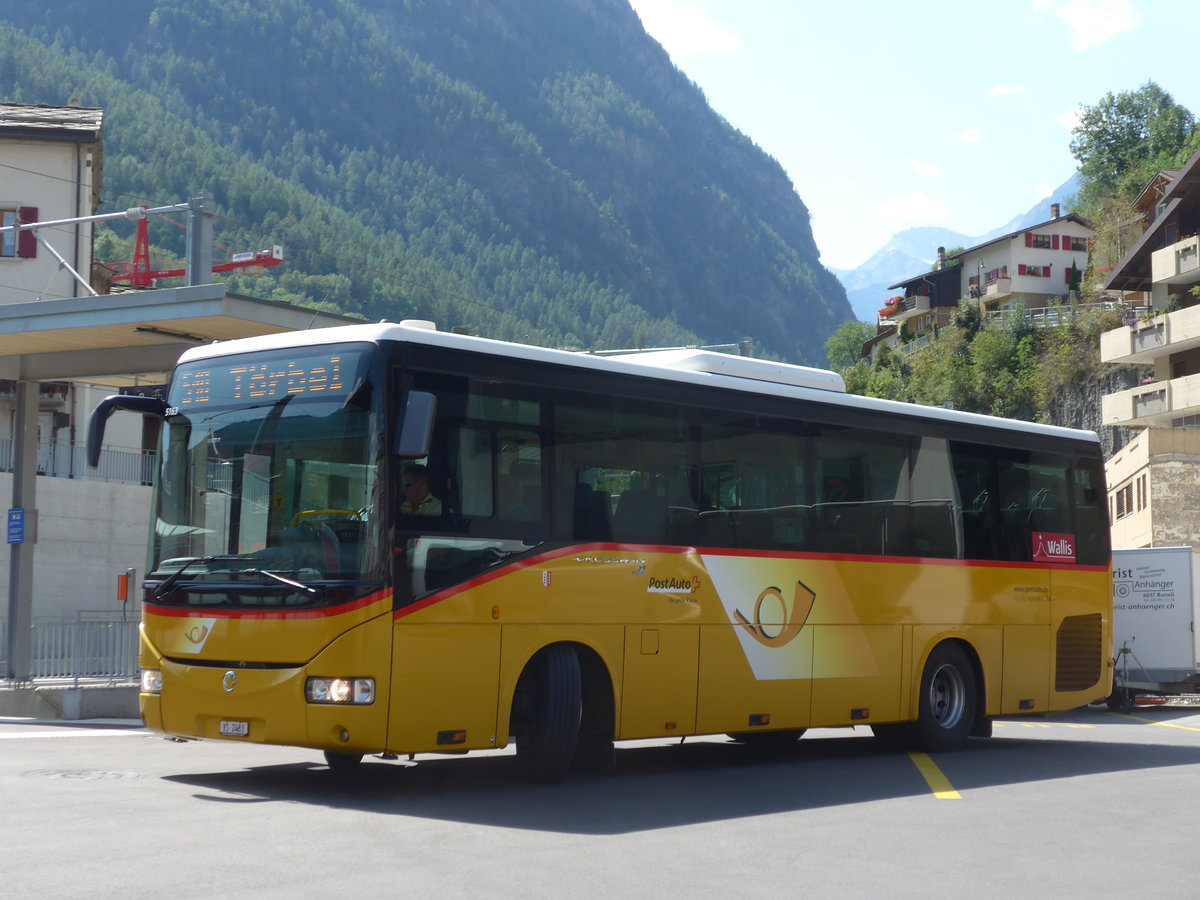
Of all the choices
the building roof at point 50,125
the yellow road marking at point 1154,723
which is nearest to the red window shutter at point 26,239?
the building roof at point 50,125

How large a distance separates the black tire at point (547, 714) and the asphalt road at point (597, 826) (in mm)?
215

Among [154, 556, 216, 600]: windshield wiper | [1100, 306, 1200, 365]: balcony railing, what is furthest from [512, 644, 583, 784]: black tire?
[1100, 306, 1200, 365]: balcony railing

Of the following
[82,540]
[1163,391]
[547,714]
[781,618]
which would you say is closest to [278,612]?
[547,714]

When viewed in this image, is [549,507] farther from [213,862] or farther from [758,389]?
[213,862]

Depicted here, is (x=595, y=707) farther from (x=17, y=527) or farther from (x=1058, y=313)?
(x=1058, y=313)

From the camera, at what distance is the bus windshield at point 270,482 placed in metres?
10.4

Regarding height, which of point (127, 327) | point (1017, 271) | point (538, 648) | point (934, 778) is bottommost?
point (934, 778)

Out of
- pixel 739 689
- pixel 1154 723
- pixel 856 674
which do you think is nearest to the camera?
pixel 739 689

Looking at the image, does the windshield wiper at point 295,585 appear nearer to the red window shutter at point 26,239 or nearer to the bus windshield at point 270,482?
the bus windshield at point 270,482

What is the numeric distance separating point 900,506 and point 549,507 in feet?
15.8

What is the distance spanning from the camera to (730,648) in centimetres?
1300

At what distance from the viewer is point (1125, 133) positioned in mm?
105875

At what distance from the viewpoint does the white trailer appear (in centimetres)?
2662

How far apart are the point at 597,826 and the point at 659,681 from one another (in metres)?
2.87
